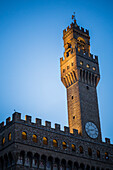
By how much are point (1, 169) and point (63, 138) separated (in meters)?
11.4

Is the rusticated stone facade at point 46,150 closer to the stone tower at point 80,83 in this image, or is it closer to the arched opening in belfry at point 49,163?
the arched opening in belfry at point 49,163

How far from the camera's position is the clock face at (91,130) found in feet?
178

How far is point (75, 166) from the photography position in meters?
49.3

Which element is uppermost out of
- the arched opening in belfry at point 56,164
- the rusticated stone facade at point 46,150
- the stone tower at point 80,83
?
the stone tower at point 80,83

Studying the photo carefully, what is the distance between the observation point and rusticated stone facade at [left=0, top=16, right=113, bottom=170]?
44281 mm

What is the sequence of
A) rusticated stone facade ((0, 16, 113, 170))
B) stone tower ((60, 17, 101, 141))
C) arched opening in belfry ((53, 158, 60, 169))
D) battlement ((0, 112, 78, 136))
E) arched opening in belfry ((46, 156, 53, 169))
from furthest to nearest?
stone tower ((60, 17, 101, 141)) → arched opening in belfry ((53, 158, 60, 169)) → arched opening in belfry ((46, 156, 53, 169)) → battlement ((0, 112, 78, 136)) → rusticated stone facade ((0, 16, 113, 170))

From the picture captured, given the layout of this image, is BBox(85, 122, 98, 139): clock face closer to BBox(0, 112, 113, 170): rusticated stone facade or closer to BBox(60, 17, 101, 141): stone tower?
BBox(60, 17, 101, 141): stone tower

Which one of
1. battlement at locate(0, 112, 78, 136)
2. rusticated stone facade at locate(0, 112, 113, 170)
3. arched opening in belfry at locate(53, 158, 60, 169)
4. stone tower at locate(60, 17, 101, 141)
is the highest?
stone tower at locate(60, 17, 101, 141)

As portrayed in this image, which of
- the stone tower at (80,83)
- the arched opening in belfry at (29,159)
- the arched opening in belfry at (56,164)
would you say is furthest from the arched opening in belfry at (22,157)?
the stone tower at (80,83)

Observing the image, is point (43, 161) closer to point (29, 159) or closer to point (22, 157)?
point (29, 159)

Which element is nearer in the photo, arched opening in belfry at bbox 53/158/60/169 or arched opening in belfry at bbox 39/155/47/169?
arched opening in belfry at bbox 39/155/47/169

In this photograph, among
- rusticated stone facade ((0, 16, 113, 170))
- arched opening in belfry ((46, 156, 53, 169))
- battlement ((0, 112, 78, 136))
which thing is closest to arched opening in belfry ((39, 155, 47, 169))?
rusticated stone facade ((0, 16, 113, 170))

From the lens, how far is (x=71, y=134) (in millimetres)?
51125

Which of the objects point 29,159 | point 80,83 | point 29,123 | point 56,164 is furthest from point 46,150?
point 80,83
